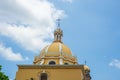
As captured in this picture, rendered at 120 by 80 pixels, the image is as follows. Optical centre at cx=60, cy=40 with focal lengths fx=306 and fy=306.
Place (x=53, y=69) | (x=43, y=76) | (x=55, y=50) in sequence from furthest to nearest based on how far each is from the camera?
(x=55, y=50) < (x=53, y=69) < (x=43, y=76)

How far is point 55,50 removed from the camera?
3641cm

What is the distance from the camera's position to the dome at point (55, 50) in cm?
3619

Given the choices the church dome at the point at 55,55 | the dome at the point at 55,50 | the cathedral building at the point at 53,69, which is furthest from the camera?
the dome at the point at 55,50

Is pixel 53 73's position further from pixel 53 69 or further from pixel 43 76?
pixel 43 76

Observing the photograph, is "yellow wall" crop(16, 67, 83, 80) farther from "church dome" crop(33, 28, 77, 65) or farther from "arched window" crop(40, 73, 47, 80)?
"church dome" crop(33, 28, 77, 65)

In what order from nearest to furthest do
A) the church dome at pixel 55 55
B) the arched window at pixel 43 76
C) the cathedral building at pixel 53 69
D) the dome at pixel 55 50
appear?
the cathedral building at pixel 53 69 < the arched window at pixel 43 76 < the church dome at pixel 55 55 < the dome at pixel 55 50

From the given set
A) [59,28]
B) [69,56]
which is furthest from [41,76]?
[59,28]

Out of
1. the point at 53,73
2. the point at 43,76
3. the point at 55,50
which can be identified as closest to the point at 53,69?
the point at 53,73

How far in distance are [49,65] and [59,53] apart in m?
3.39

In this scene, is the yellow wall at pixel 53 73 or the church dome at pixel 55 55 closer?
the yellow wall at pixel 53 73

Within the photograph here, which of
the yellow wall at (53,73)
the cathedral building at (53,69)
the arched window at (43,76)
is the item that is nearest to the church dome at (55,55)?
the cathedral building at (53,69)

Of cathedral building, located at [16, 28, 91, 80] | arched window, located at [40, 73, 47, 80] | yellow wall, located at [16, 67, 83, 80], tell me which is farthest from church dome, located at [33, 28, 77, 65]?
arched window, located at [40, 73, 47, 80]

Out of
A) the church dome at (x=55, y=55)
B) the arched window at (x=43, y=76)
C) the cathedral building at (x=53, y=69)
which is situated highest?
the church dome at (x=55, y=55)

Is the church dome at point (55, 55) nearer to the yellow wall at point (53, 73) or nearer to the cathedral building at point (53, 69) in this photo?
the cathedral building at point (53, 69)
